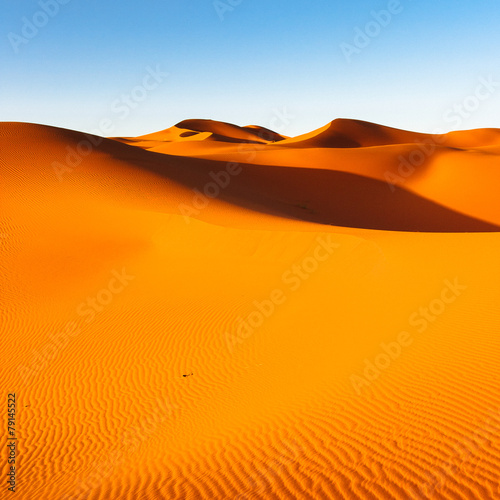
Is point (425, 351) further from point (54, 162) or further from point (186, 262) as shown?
point (54, 162)

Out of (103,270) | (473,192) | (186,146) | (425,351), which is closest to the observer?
(425,351)

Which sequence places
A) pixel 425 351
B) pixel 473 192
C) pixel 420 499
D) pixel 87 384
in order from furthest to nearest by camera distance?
pixel 473 192, pixel 87 384, pixel 425 351, pixel 420 499

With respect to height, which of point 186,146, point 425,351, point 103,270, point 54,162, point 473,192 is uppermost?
point 186,146

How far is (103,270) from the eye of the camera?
14586mm

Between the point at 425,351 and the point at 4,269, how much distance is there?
13.8m

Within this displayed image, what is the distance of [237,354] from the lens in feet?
29.9

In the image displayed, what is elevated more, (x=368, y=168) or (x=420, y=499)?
(x=368, y=168)

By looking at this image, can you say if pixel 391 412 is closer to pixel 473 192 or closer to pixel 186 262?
pixel 186 262

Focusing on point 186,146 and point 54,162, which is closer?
point 54,162

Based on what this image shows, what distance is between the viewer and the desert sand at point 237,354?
472 cm

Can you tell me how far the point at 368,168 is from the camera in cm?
3897

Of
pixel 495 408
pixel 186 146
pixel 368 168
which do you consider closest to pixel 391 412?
pixel 495 408

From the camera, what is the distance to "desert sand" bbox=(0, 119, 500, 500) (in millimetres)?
4719

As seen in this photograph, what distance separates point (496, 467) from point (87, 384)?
7220 mm
